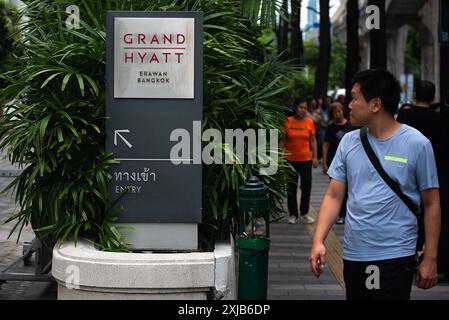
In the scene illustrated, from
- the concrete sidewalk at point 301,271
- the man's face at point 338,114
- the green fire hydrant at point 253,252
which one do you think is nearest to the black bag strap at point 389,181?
the green fire hydrant at point 253,252

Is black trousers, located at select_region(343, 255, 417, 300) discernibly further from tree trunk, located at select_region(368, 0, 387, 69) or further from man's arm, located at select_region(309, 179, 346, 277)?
tree trunk, located at select_region(368, 0, 387, 69)

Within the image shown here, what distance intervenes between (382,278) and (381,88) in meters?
1.01

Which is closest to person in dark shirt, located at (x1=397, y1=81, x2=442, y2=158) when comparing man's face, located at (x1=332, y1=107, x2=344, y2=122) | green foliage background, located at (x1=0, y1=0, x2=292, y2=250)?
green foliage background, located at (x1=0, y1=0, x2=292, y2=250)

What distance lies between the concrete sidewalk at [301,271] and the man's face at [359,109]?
11.1 feet

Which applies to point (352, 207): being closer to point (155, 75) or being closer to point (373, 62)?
point (155, 75)

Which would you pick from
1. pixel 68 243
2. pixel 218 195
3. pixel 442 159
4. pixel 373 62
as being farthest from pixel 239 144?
pixel 373 62

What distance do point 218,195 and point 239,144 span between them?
0.45 meters

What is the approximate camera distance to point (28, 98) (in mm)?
6816

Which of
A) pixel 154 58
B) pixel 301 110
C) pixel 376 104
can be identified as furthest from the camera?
pixel 301 110

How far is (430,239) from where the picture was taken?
4617mm

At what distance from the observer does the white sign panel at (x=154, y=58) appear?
649 cm

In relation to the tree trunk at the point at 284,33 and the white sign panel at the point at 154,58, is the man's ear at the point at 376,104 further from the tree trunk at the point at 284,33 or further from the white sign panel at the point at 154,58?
the tree trunk at the point at 284,33

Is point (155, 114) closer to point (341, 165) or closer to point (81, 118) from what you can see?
point (81, 118)

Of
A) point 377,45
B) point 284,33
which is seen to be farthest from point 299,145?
point 284,33
